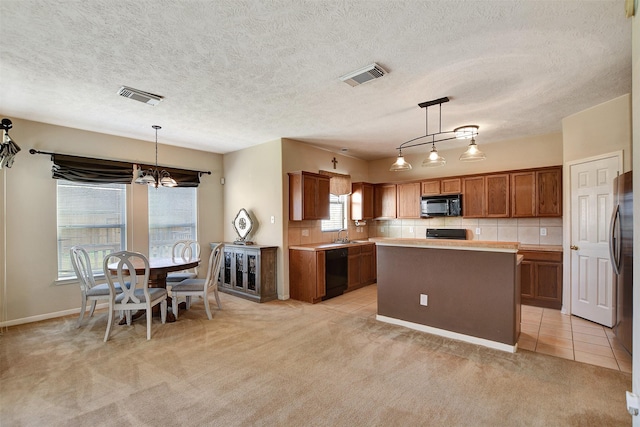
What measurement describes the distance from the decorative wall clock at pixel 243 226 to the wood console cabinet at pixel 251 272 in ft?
0.72

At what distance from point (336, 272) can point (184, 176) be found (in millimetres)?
3280

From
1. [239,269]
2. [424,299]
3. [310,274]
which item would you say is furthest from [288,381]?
[239,269]

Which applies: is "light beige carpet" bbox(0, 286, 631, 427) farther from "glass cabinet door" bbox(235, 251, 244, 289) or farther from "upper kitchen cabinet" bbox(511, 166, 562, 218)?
"upper kitchen cabinet" bbox(511, 166, 562, 218)

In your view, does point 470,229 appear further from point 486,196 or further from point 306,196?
point 306,196

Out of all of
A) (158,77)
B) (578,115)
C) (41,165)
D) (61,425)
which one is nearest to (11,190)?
(41,165)

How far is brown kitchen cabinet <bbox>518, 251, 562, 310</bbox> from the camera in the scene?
439cm

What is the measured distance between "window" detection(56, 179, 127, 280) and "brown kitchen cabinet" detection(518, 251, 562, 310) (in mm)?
6373

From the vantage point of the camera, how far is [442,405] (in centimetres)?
221

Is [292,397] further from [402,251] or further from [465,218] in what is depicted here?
[465,218]

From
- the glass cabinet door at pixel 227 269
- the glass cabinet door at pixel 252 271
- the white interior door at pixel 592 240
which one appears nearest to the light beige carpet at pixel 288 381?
the glass cabinet door at pixel 252 271

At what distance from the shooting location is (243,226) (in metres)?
5.66

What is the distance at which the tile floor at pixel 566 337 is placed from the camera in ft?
9.53

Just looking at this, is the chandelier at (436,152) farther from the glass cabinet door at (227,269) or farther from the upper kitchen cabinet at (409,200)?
the glass cabinet door at (227,269)

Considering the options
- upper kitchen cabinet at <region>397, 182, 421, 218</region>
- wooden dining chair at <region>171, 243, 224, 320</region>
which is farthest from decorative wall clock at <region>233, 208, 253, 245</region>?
upper kitchen cabinet at <region>397, 182, 421, 218</region>
